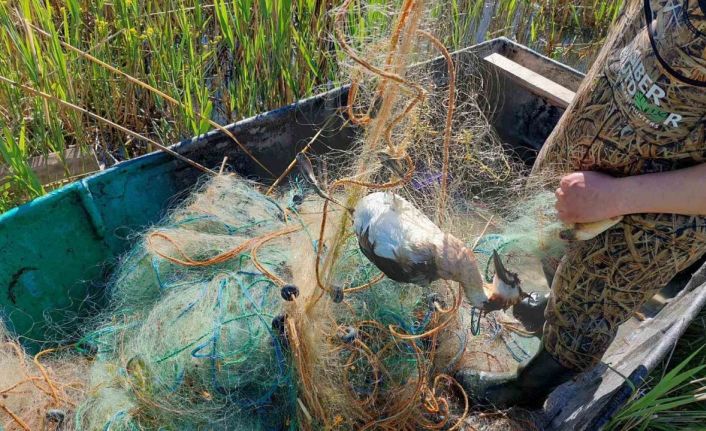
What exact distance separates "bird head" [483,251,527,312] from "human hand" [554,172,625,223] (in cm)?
18

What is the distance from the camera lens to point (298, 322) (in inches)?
53.0

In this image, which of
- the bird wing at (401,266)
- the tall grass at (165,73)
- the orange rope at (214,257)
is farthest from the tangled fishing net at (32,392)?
the bird wing at (401,266)

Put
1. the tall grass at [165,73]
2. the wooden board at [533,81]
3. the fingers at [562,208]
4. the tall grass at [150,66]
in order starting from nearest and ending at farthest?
the fingers at [562,208], the tall grass at [165,73], the tall grass at [150,66], the wooden board at [533,81]

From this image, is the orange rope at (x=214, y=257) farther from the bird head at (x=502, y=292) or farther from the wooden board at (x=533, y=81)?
the wooden board at (x=533, y=81)

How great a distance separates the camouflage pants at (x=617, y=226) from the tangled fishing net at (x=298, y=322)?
0.13 meters

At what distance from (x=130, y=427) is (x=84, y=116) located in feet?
4.91

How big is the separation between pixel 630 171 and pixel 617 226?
130 mm

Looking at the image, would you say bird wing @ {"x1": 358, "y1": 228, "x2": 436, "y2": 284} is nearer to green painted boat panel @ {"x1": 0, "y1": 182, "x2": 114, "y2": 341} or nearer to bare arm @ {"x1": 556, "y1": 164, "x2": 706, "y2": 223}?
bare arm @ {"x1": 556, "y1": 164, "x2": 706, "y2": 223}

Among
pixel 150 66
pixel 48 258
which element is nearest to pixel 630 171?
pixel 48 258

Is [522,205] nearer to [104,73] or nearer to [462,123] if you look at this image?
[462,123]

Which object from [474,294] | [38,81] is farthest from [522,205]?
[38,81]

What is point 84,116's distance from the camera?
94.3 inches

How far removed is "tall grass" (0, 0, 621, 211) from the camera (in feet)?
6.44

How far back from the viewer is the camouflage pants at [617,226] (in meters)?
1.11
